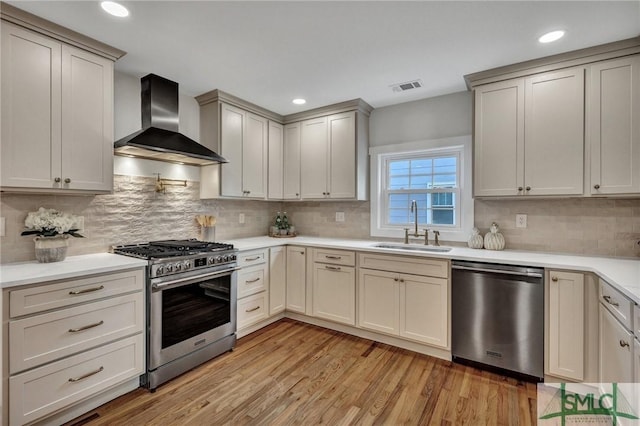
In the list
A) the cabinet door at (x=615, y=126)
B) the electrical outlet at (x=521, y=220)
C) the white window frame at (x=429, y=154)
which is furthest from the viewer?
the white window frame at (x=429, y=154)

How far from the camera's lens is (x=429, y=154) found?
11.0 ft

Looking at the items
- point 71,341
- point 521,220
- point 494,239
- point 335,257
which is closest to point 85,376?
point 71,341

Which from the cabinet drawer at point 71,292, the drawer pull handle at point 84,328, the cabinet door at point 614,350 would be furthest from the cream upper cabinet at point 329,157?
the drawer pull handle at point 84,328

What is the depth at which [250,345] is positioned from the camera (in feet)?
9.52

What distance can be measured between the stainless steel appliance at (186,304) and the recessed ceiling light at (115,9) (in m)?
1.57

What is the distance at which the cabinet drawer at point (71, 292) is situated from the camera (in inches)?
64.6

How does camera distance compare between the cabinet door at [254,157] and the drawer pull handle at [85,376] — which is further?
the cabinet door at [254,157]

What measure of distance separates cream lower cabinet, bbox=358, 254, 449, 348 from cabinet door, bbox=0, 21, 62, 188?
8.38ft

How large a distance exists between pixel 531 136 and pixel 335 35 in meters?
1.77

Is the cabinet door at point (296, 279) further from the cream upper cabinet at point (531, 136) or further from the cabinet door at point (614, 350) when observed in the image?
the cabinet door at point (614, 350)

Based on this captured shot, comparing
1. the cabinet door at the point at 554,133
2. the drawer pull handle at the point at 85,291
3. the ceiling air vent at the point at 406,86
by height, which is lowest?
the drawer pull handle at the point at 85,291

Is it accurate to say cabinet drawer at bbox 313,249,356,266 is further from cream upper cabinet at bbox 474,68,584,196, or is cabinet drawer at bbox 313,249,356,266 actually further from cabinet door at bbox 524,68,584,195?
cabinet door at bbox 524,68,584,195

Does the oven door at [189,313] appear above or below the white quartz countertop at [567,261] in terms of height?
below

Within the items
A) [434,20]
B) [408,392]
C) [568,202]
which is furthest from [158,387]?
[568,202]
